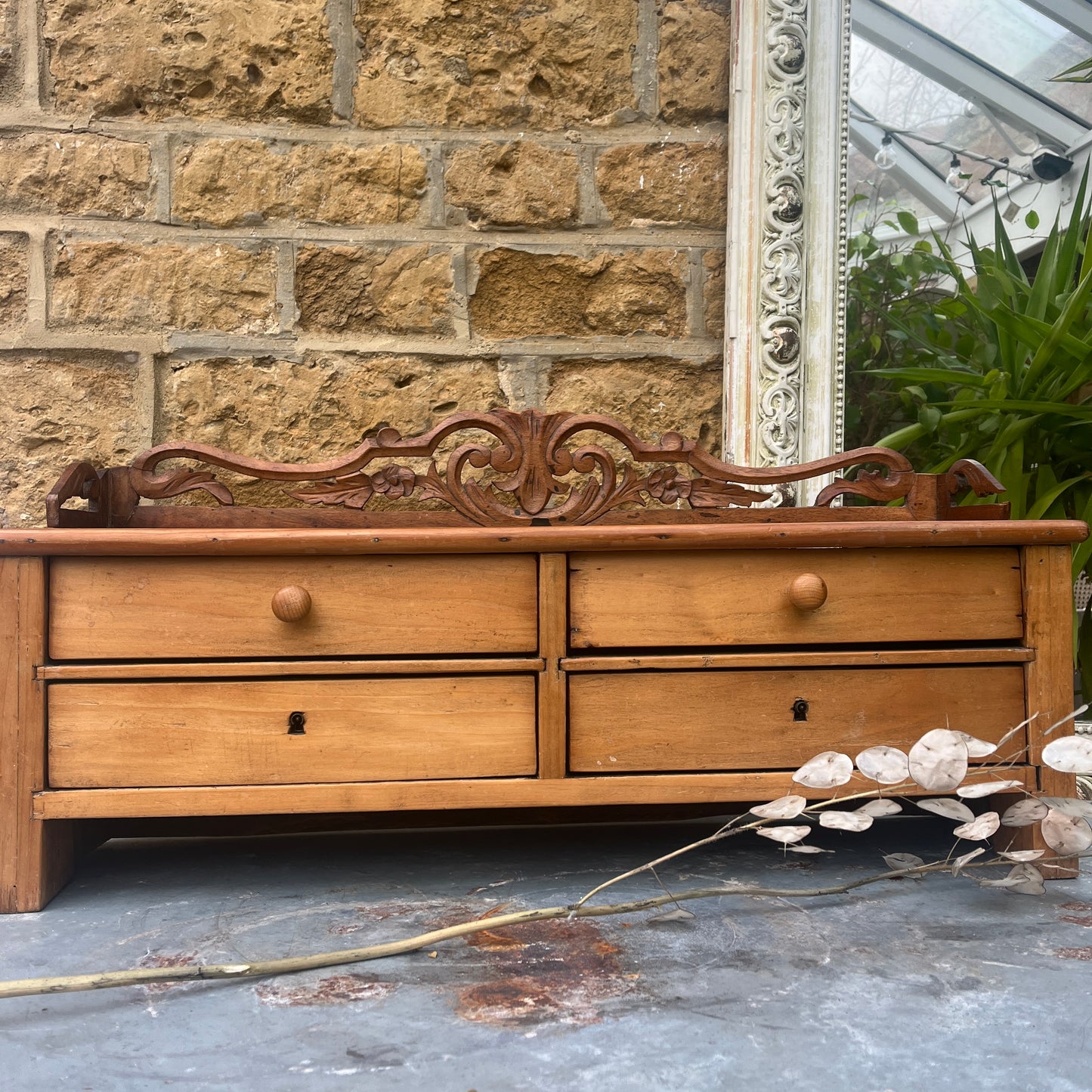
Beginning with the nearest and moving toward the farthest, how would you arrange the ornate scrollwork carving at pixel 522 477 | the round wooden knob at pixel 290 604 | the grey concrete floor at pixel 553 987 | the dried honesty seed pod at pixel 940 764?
the grey concrete floor at pixel 553 987 < the dried honesty seed pod at pixel 940 764 < the round wooden knob at pixel 290 604 < the ornate scrollwork carving at pixel 522 477

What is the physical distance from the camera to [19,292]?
2.00 m

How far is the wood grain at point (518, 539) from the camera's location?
4.84 feet

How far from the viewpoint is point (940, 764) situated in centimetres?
138

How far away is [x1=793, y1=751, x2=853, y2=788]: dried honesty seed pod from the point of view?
56.2 inches

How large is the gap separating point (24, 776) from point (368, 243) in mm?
1211

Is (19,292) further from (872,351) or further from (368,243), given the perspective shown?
(872,351)

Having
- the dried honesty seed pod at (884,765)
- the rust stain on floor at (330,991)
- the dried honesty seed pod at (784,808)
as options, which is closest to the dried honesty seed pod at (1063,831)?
the dried honesty seed pod at (884,765)

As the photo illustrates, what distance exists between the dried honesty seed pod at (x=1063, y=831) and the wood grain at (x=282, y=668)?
30.7 inches

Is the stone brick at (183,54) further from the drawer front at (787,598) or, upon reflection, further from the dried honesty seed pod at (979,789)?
the dried honesty seed pod at (979,789)

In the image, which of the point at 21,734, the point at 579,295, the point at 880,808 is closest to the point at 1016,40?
the point at 579,295

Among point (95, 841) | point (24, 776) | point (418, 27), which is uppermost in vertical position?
point (418, 27)

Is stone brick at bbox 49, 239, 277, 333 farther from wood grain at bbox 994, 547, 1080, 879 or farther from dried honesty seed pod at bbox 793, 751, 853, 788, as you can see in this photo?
wood grain at bbox 994, 547, 1080, 879

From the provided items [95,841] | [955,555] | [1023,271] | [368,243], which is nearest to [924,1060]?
[955,555]

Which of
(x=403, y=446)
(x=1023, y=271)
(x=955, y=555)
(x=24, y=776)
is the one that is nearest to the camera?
(x=24, y=776)
